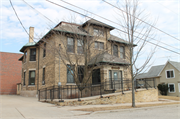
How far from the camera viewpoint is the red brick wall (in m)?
31.2

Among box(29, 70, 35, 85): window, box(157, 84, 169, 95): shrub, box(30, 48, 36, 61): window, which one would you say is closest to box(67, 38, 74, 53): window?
box(30, 48, 36, 61): window

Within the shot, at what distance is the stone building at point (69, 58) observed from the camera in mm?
15039

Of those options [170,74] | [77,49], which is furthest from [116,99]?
[170,74]

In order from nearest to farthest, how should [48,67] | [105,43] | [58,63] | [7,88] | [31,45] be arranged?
[58,63] < [48,67] < [105,43] < [31,45] < [7,88]

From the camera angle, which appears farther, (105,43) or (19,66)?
(19,66)

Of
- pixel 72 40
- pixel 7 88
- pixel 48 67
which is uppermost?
pixel 72 40

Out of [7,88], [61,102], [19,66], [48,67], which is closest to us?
[61,102]

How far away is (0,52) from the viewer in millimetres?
32375

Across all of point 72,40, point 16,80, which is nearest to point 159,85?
point 72,40

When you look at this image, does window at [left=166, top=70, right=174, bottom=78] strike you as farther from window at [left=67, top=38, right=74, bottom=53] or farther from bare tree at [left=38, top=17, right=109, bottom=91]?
window at [left=67, top=38, right=74, bottom=53]

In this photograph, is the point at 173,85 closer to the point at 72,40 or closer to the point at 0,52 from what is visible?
the point at 72,40

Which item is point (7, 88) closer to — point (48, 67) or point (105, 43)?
point (48, 67)

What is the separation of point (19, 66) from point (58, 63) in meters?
20.2

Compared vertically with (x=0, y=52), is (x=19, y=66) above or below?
below
